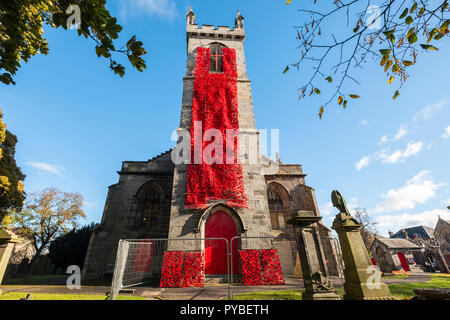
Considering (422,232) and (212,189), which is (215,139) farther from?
(422,232)

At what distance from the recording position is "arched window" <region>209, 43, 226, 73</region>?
591 inches

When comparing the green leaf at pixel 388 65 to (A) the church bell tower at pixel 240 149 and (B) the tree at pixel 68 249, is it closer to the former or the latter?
(A) the church bell tower at pixel 240 149

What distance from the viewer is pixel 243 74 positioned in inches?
571

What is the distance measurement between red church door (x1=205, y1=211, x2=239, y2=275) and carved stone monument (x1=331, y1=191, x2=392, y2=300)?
5.56 metres

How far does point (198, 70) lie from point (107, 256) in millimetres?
14319

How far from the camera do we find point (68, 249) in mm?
22188

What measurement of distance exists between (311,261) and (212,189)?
6.27m

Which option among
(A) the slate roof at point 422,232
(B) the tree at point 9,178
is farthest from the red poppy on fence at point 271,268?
(A) the slate roof at point 422,232

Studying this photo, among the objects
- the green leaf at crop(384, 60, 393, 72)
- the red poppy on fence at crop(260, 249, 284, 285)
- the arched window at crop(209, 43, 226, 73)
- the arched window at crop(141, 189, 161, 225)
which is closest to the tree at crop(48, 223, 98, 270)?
the arched window at crop(141, 189, 161, 225)

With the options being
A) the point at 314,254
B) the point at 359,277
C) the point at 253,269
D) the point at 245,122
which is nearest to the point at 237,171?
the point at 245,122

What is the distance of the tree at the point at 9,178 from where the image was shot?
40.0 ft

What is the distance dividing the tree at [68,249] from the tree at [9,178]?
10.6m
